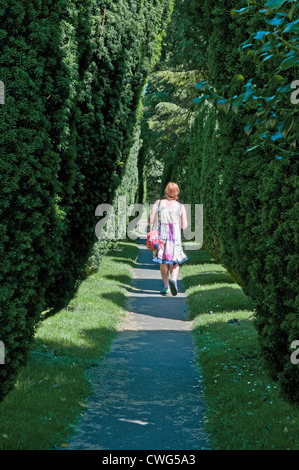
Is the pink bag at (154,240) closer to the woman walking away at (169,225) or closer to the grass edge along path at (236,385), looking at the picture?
the woman walking away at (169,225)

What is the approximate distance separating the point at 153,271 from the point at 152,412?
1333 cm

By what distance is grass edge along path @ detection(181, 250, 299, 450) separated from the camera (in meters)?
4.38

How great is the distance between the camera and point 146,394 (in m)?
5.70

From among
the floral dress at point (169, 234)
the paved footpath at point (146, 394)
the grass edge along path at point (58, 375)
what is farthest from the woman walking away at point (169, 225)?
the grass edge along path at point (58, 375)

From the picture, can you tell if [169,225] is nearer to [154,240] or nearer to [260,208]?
[154,240]

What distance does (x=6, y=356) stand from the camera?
436 cm

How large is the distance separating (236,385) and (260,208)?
2.03 meters

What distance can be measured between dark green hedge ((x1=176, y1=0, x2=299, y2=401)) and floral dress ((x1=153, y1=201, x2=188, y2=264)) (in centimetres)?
226

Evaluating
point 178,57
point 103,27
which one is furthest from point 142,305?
point 178,57

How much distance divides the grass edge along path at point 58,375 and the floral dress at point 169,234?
4.94ft

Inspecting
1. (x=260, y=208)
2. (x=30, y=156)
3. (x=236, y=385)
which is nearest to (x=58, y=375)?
(x=236, y=385)

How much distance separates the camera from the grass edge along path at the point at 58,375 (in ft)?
14.5

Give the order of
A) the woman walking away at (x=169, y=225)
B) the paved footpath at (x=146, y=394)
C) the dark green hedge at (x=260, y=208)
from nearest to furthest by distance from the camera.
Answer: the paved footpath at (x=146, y=394) < the dark green hedge at (x=260, y=208) < the woman walking away at (x=169, y=225)

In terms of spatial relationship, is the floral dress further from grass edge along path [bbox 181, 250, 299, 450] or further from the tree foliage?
the tree foliage
